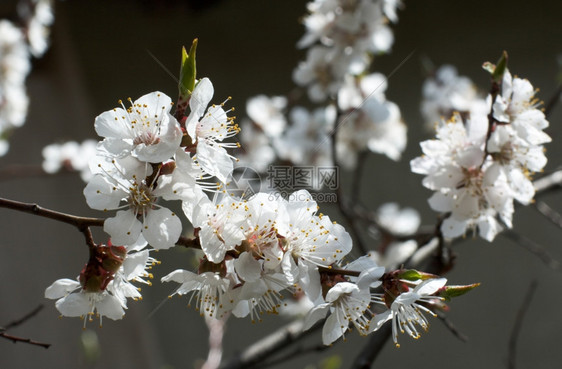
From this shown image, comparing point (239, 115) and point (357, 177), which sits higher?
point (357, 177)

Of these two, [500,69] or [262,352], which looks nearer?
[500,69]

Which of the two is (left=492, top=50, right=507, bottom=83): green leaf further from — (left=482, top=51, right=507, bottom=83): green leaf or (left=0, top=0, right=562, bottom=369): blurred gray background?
(left=0, top=0, right=562, bottom=369): blurred gray background

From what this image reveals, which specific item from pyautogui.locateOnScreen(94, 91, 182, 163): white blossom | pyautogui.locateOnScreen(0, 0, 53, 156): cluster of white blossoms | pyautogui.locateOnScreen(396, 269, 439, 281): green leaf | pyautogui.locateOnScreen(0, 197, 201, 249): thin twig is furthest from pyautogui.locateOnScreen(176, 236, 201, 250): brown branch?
pyautogui.locateOnScreen(0, 0, 53, 156): cluster of white blossoms

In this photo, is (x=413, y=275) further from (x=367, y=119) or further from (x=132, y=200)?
(x=367, y=119)

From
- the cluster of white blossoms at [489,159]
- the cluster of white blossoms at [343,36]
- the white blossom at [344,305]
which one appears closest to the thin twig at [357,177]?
the cluster of white blossoms at [343,36]

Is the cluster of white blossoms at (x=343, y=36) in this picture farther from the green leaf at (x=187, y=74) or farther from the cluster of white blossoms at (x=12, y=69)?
the cluster of white blossoms at (x=12, y=69)

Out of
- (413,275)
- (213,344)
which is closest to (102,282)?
(413,275)
